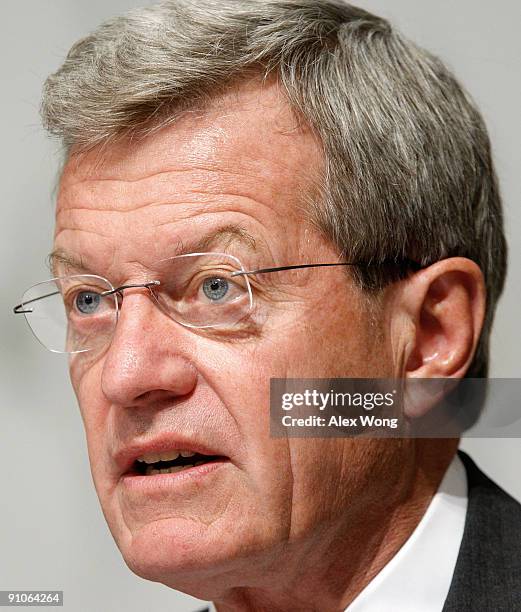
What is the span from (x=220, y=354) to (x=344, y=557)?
0.52m

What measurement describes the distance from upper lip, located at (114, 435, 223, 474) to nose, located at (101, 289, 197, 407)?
7cm

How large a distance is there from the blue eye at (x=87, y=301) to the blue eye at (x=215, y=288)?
25cm

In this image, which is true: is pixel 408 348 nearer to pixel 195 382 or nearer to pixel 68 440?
pixel 195 382

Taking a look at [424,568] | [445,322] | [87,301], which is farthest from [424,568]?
[87,301]

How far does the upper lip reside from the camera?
69.0 inches

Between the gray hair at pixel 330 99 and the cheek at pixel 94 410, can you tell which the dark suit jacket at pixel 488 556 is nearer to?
the gray hair at pixel 330 99

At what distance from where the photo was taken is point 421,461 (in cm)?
208

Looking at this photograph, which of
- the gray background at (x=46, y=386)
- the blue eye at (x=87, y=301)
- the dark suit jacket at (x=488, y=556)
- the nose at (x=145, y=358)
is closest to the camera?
the nose at (x=145, y=358)

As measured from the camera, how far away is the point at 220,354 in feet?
5.83

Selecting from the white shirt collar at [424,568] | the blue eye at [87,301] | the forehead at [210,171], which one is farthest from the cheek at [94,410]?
the white shirt collar at [424,568]

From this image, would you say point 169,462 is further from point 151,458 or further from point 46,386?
point 46,386

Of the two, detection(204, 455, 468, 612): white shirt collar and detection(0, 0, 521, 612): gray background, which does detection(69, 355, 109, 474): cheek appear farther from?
detection(0, 0, 521, 612): gray background

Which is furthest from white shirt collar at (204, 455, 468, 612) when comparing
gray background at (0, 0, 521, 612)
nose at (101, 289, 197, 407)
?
gray background at (0, 0, 521, 612)

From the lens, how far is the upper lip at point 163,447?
1.75m
